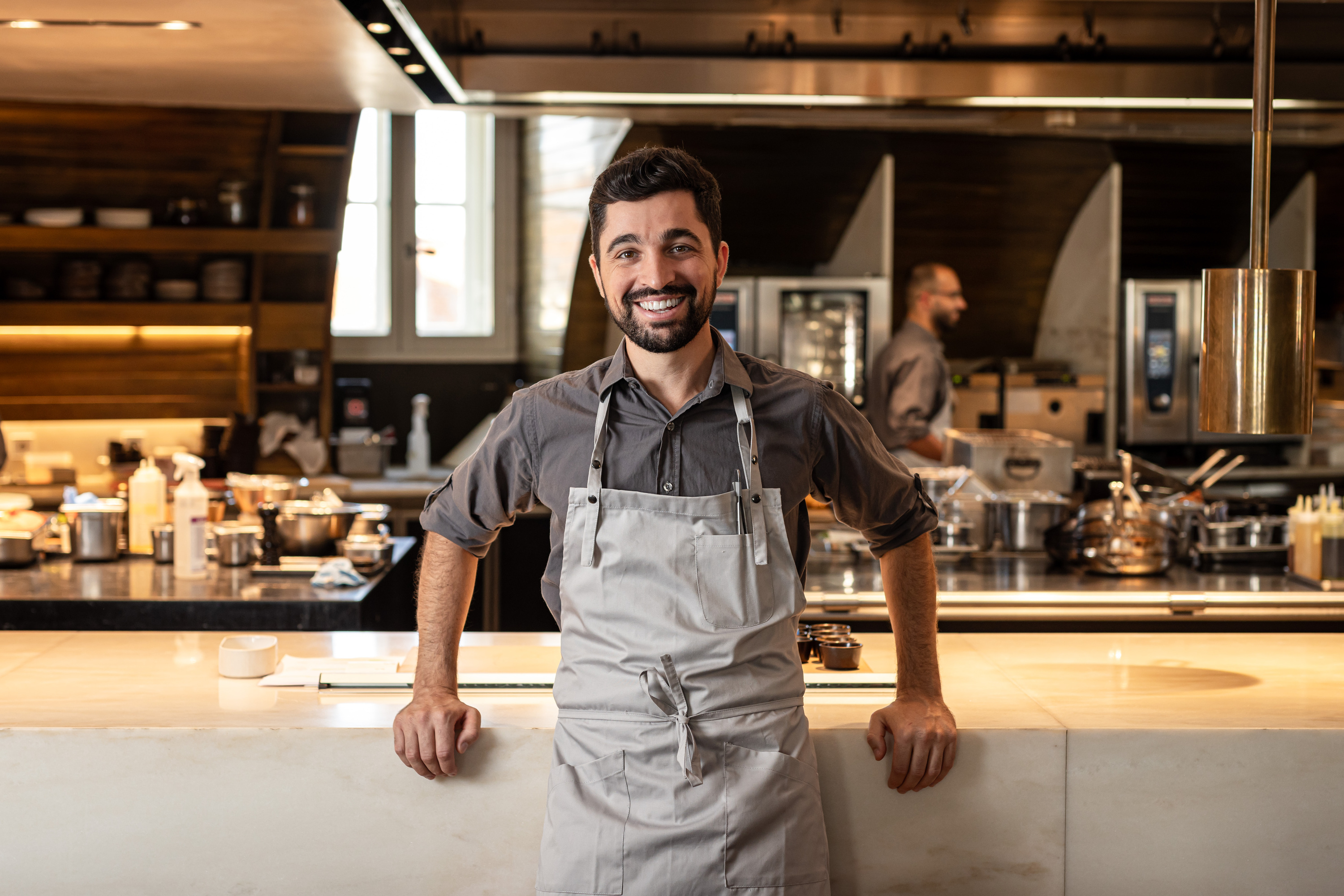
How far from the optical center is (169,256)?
606cm

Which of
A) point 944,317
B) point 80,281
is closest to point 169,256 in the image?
point 80,281

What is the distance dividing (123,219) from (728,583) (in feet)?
17.0

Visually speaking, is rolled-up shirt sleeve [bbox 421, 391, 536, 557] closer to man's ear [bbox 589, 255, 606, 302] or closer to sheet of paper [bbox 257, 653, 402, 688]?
man's ear [bbox 589, 255, 606, 302]

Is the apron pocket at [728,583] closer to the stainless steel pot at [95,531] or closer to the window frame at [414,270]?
the stainless steel pot at [95,531]

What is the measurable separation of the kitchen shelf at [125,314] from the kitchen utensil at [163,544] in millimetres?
2668

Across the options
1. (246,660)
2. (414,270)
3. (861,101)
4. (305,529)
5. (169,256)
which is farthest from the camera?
(414,270)

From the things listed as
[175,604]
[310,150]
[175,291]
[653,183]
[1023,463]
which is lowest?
[175,604]

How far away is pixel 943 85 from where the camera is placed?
2.98 metres

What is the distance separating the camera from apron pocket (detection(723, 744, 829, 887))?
60.5 inches

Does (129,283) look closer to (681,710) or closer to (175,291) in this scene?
(175,291)

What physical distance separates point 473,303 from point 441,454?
0.96m

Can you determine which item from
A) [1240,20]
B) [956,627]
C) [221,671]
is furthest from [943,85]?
[221,671]

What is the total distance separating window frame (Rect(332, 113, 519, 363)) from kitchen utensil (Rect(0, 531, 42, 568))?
12.6 feet

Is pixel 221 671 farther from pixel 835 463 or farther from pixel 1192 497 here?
pixel 1192 497
